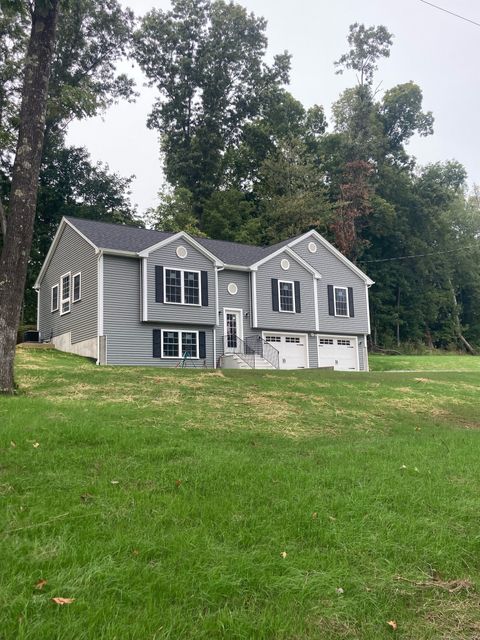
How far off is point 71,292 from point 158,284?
4214 millimetres

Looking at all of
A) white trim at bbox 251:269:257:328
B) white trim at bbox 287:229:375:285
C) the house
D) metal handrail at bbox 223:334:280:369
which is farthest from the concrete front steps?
white trim at bbox 287:229:375:285

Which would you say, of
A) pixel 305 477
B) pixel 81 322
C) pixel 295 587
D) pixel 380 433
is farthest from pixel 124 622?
pixel 81 322

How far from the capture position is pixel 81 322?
66.7ft

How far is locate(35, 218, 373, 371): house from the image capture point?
1959 centimetres

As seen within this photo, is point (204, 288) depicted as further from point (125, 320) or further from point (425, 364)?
point (425, 364)

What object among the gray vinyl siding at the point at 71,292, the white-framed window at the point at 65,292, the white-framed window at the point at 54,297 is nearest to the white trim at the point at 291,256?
the gray vinyl siding at the point at 71,292

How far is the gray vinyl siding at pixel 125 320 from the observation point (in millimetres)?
19125

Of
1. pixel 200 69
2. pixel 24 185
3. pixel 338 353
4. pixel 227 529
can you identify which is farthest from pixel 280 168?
pixel 227 529

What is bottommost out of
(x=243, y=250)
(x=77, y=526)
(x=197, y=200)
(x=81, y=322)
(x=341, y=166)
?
(x=77, y=526)

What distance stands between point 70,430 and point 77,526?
109 inches

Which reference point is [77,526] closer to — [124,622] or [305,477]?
[124,622]

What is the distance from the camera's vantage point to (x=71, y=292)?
70.6 feet

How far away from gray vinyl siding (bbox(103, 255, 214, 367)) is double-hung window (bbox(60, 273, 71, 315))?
3444 mm

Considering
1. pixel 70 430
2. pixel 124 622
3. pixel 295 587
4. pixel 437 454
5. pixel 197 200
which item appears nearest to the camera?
pixel 124 622
